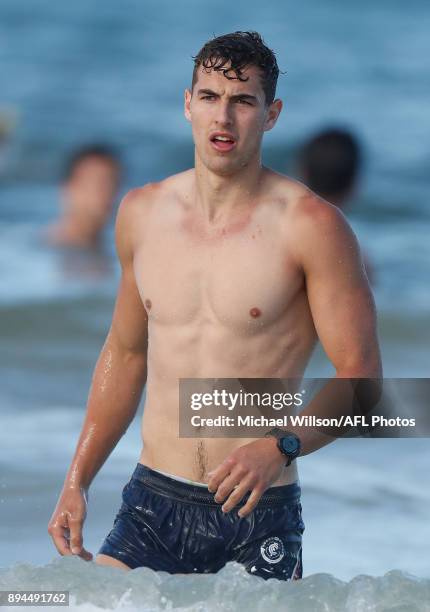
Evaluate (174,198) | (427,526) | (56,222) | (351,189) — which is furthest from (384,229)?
(174,198)

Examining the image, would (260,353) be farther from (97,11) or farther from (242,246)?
(97,11)

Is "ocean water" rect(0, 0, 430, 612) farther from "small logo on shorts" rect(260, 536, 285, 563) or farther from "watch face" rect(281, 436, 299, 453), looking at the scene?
"watch face" rect(281, 436, 299, 453)

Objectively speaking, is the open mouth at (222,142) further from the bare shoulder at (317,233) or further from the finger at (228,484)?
the finger at (228,484)

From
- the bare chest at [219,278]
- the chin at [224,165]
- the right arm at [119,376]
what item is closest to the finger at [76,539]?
the right arm at [119,376]

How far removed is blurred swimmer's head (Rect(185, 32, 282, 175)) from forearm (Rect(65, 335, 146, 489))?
2.36ft

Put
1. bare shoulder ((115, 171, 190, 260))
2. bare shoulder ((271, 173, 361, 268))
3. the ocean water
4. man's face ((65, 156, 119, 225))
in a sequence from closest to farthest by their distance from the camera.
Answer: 1. bare shoulder ((271, 173, 361, 268))
2. the ocean water
3. bare shoulder ((115, 171, 190, 260))
4. man's face ((65, 156, 119, 225))

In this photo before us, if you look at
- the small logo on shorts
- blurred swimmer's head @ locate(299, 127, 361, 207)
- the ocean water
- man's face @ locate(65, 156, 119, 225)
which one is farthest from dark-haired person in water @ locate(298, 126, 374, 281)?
the small logo on shorts

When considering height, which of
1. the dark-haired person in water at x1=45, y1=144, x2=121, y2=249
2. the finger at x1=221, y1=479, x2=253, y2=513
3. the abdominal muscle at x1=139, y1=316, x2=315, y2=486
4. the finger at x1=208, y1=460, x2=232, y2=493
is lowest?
the finger at x1=221, y1=479, x2=253, y2=513

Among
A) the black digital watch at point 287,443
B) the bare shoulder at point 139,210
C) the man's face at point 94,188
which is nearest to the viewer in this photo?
the black digital watch at point 287,443

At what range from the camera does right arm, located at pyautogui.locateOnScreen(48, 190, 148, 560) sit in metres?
4.13

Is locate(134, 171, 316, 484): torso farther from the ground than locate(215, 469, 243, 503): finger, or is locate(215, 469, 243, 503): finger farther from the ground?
locate(134, 171, 316, 484): torso

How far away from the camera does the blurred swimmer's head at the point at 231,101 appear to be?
380cm

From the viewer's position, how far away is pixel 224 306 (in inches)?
154

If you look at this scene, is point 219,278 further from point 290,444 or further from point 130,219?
point 290,444
